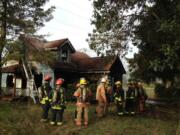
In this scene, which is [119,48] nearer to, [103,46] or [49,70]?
[103,46]

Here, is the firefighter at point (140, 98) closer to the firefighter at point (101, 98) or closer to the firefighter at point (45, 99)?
the firefighter at point (101, 98)

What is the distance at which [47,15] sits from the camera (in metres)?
29.9

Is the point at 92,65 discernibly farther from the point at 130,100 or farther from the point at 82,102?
the point at 82,102

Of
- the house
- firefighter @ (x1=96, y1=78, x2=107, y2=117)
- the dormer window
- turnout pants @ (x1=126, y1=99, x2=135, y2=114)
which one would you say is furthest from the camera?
the dormer window

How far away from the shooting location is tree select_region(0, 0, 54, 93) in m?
27.6

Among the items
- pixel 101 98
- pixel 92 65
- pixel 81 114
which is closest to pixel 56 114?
pixel 81 114

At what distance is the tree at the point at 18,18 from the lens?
90.5ft

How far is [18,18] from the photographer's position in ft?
95.3

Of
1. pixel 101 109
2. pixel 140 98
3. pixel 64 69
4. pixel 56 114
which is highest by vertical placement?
pixel 64 69

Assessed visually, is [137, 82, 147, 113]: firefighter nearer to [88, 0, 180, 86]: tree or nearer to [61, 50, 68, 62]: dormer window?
[88, 0, 180, 86]: tree

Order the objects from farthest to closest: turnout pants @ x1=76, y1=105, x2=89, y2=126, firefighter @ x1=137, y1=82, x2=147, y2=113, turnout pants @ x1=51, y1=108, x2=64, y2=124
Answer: firefighter @ x1=137, y1=82, x2=147, y2=113 → turnout pants @ x1=51, y1=108, x2=64, y2=124 → turnout pants @ x1=76, y1=105, x2=89, y2=126

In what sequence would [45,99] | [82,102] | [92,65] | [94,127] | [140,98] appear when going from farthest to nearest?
[92,65], [140,98], [45,99], [82,102], [94,127]

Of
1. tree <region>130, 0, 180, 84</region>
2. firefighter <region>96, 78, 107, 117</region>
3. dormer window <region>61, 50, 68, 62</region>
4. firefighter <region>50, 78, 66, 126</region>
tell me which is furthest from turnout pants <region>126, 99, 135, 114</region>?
dormer window <region>61, 50, 68, 62</region>

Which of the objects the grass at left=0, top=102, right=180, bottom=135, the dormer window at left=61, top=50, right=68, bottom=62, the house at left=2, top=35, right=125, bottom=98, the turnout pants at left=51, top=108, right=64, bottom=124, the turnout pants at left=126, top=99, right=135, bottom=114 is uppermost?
the dormer window at left=61, top=50, right=68, bottom=62
